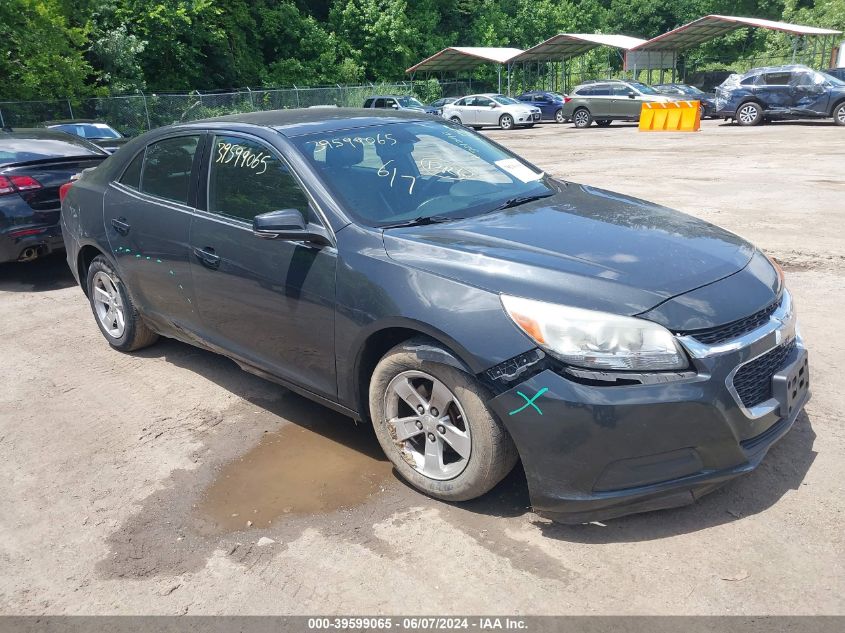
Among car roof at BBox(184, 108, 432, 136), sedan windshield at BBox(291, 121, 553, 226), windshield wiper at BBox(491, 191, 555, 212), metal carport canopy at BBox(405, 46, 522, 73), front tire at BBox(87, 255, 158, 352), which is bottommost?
front tire at BBox(87, 255, 158, 352)

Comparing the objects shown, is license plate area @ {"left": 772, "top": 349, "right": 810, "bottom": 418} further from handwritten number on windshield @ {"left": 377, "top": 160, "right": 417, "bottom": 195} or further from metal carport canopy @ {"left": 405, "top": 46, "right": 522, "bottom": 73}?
metal carport canopy @ {"left": 405, "top": 46, "right": 522, "bottom": 73}

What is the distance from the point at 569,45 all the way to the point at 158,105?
2434cm

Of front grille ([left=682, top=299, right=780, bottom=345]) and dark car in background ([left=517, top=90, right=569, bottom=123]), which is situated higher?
front grille ([left=682, top=299, right=780, bottom=345])

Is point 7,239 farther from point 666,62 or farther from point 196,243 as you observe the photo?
point 666,62

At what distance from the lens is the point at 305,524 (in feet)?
10.7

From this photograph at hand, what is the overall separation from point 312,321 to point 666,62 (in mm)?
47018

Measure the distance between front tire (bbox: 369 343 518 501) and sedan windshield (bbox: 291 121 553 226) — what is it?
31.0 inches

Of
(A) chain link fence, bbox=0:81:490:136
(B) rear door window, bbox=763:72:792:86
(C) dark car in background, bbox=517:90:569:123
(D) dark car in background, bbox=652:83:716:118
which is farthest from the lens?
(C) dark car in background, bbox=517:90:569:123

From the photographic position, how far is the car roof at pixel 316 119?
4.10m

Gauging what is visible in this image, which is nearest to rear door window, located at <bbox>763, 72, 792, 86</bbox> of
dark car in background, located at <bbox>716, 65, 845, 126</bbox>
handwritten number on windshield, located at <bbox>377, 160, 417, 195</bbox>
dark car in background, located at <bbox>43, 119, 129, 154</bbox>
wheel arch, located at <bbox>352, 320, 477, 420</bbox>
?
dark car in background, located at <bbox>716, 65, 845, 126</bbox>

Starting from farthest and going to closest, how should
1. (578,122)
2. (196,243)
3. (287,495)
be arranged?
(578,122) → (196,243) → (287,495)

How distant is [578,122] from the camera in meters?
29.8

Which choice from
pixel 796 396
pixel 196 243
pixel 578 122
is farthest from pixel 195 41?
pixel 796 396

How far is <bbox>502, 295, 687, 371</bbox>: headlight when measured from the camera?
274 cm
